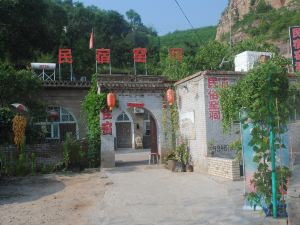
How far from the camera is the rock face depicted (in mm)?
63719

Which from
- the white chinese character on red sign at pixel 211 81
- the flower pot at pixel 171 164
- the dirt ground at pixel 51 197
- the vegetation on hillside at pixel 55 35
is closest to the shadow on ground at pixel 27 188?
the dirt ground at pixel 51 197

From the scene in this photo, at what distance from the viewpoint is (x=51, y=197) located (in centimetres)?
855

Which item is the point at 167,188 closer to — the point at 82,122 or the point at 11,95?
the point at 11,95

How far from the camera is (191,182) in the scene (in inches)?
375

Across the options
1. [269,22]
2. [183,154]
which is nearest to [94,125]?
[183,154]

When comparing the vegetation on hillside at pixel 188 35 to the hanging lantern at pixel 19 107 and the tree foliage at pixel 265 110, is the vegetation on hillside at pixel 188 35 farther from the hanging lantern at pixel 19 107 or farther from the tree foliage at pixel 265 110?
the tree foliage at pixel 265 110

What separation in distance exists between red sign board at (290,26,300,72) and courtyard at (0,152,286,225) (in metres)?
4.80

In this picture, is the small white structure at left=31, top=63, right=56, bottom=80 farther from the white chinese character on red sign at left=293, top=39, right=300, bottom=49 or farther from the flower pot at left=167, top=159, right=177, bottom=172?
the white chinese character on red sign at left=293, top=39, right=300, bottom=49

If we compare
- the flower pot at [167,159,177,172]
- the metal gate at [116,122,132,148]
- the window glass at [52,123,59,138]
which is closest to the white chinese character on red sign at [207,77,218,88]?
the flower pot at [167,159,177,172]

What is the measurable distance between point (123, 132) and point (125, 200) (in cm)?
1915

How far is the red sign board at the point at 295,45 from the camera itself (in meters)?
11.6

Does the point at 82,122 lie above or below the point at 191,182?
above

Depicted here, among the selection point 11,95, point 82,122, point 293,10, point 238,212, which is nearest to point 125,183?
point 238,212

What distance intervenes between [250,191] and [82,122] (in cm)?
1547
